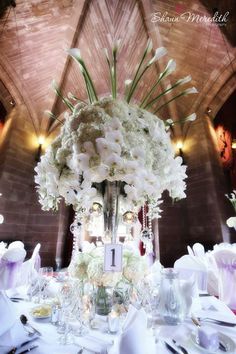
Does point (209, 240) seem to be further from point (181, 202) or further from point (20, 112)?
point (20, 112)

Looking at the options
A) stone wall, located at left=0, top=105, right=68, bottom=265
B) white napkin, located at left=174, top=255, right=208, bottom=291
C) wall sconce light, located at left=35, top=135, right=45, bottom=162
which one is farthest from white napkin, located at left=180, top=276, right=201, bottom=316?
wall sconce light, located at left=35, top=135, right=45, bottom=162

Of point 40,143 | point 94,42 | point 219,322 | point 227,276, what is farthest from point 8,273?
point 94,42

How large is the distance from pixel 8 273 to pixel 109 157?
1.61 metres

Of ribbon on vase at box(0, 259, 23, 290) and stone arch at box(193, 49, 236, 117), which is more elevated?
stone arch at box(193, 49, 236, 117)

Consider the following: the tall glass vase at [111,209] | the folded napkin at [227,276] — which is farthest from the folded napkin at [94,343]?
the folded napkin at [227,276]

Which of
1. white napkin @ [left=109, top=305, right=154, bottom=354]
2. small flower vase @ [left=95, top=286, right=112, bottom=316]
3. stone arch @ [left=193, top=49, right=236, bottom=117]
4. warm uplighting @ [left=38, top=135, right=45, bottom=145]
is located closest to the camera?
white napkin @ [left=109, top=305, right=154, bottom=354]

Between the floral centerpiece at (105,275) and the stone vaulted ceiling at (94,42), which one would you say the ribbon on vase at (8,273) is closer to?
Answer: the floral centerpiece at (105,275)

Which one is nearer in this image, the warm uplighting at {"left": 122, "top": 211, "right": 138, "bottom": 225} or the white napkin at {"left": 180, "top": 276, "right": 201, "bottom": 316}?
the white napkin at {"left": 180, "top": 276, "right": 201, "bottom": 316}

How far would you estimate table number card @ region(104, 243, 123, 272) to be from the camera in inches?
38.7

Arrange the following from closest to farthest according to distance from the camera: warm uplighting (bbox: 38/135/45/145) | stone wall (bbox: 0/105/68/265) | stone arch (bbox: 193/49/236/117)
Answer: stone wall (bbox: 0/105/68/265)
stone arch (bbox: 193/49/236/117)
warm uplighting (bbox: 38/135/45/145)

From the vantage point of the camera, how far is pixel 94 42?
556 cm

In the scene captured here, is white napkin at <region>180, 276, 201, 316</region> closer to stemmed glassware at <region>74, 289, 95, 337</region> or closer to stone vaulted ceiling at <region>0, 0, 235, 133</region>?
stemmed glassware at <region>74, 289, 95, 337</region>

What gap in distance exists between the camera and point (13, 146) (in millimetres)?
4988

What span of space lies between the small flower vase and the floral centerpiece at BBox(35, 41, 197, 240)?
31 centimetres
